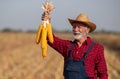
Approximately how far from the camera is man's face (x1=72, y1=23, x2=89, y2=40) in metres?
7.34

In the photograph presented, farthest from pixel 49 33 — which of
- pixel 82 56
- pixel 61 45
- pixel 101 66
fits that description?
pixel 101 66

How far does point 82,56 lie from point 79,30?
341 mm

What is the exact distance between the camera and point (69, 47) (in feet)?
24.5

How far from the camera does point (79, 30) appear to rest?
24.2 ft

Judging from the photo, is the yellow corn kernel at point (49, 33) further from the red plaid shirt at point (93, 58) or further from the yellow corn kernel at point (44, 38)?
the red plaid shirt at point (93, 58)

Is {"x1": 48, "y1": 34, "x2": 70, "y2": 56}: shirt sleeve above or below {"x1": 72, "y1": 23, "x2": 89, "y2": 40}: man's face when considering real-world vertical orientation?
below

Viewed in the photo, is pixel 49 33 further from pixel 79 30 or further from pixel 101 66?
pixel 101 66

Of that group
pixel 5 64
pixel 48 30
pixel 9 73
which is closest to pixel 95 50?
pixel 48 30

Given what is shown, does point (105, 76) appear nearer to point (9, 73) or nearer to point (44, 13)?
point (44, 13)

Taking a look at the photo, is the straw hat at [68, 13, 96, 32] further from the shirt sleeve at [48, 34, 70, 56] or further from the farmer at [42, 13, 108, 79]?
the shirt sleeve at [48, 34, 70, 56]

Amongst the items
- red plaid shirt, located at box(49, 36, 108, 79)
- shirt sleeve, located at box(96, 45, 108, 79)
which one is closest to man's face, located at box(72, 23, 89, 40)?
red plaid shirt, located at box(49, 36, 108, 79)

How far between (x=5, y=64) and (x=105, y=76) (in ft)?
42.5

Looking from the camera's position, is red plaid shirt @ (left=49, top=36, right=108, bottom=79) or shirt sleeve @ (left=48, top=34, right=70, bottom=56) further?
shirt sleeve @ (left=48, top=34, right=70, bottom=56)

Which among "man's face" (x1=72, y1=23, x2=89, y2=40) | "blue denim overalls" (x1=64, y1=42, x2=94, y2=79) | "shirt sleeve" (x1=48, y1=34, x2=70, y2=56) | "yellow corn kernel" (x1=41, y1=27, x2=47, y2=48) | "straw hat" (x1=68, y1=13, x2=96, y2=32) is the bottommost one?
"blue denim overalls" (x1=64, y1=42, x2=94, y2=79)
